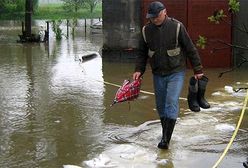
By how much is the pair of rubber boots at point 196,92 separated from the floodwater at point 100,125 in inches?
21.9

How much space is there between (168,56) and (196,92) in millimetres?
566

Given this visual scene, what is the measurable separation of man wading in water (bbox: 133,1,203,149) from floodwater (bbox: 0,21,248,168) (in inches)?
18.9

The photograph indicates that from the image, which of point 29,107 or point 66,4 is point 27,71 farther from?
point 66,4

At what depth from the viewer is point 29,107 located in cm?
905

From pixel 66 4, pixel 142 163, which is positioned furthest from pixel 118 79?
pixel 66 4

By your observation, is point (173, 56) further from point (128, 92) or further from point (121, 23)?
point (121, 23)

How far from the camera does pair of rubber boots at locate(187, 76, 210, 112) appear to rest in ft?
20.7

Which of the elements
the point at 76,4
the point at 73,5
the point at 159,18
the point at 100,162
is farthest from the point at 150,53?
the point at 73,5

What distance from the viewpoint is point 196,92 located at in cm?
634

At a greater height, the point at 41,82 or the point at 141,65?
the point at 141,65

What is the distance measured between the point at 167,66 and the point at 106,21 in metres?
8.95

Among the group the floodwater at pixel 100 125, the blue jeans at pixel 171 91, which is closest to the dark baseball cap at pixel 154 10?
the blue jeans at pixel 171 91

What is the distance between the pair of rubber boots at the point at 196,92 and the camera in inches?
249

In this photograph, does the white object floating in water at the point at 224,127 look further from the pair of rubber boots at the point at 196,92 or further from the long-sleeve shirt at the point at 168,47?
the long-sleeve shirt at the point at 168,47
